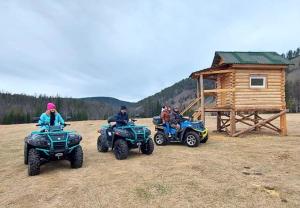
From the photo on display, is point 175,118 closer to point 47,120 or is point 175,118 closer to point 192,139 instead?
point 192,139

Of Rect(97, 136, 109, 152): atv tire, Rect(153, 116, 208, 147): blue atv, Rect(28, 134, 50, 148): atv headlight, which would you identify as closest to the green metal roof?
Rect(153, 116, 208, 147): blue atv

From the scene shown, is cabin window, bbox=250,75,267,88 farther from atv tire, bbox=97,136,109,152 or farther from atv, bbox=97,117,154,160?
atv tire, bbox=97,136,109,152

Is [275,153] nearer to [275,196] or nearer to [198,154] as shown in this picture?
[198,154]

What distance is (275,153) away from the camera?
11.9 m

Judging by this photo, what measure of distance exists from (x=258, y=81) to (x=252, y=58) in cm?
142

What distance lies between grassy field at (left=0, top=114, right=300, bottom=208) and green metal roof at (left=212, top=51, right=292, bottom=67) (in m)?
7.16

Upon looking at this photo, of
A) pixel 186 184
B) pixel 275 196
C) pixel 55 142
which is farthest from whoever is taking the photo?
pixel 55 142

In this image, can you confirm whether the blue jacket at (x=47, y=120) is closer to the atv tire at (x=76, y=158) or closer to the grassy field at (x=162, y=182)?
the atv tire at (x=76, y=158)

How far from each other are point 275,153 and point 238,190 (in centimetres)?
547

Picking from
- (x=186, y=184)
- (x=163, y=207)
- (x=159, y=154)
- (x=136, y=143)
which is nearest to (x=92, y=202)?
(x=163, y=207)

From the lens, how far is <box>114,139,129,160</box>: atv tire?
10812mm

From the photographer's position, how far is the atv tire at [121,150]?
10.8m

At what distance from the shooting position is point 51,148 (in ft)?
29.6

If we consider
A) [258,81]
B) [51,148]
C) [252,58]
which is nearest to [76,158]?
[51,148]
